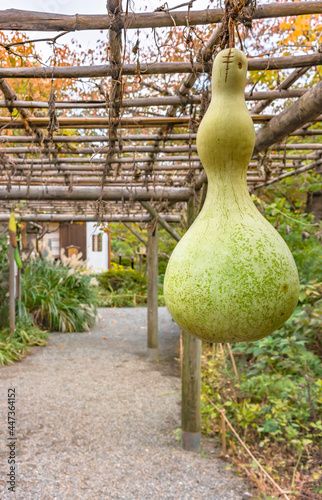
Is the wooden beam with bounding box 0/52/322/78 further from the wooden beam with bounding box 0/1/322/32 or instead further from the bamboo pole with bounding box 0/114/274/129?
the bamboo pole with bounding box 0/114/274/129

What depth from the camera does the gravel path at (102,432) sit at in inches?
120

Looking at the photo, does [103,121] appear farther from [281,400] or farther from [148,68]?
[281,400]

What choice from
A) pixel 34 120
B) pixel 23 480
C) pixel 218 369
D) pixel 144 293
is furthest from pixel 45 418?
pixel 144 293

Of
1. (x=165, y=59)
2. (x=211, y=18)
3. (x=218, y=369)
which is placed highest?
(x=165, y=59)

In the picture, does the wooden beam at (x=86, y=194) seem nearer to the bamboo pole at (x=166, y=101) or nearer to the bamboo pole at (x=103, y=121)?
the bamboo pole at (x=103, y=121)

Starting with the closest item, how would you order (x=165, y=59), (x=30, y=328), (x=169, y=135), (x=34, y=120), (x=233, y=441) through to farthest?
(x=34, y=120) → (x=169, y=135) → (x=233, y=441) → (x=165, y=59) → (x=30, y=328)

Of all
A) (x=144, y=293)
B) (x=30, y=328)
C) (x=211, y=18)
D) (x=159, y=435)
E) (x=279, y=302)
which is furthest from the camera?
(x=144, y=293)

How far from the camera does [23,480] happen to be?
3119 millimetres

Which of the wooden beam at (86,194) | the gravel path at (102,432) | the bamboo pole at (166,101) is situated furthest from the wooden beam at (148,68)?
the gravel path at (102,432)

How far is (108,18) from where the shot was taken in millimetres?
1449

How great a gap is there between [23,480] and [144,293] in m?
9.52

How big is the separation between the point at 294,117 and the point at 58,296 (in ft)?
23.4

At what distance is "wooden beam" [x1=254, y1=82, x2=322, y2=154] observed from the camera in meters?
1.60

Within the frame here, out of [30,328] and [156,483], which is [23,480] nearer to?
[156,483]
